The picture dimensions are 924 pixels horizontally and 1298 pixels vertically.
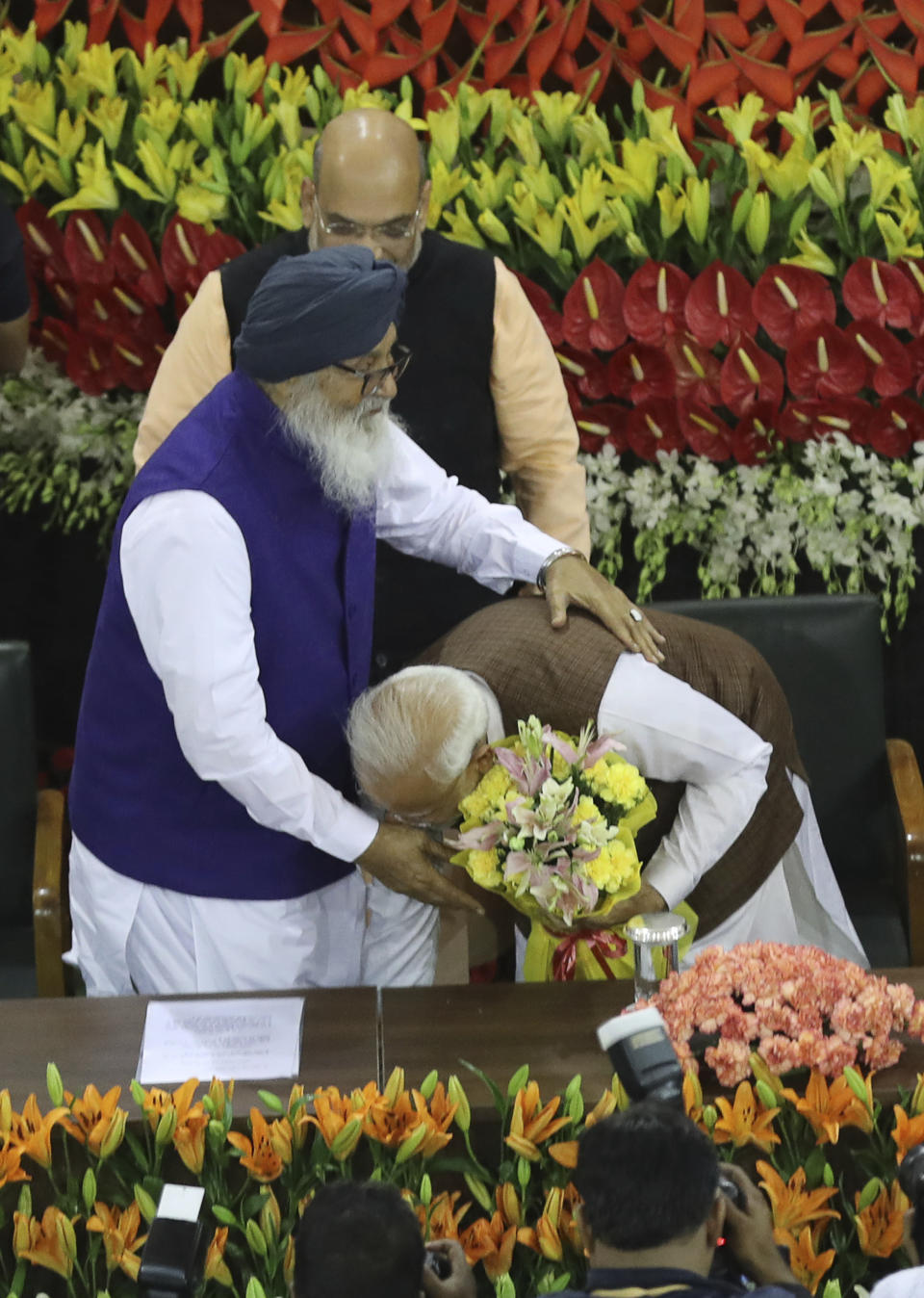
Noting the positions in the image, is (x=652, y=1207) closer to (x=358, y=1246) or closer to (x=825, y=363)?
(x=358, y=1246)

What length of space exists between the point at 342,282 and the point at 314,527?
0.36 m

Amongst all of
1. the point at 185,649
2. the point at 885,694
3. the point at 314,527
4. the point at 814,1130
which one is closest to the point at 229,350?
the point at 314,527

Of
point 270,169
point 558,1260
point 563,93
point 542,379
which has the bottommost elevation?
point 558,1260

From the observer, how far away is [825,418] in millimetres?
3402

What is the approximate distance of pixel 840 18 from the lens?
372cm

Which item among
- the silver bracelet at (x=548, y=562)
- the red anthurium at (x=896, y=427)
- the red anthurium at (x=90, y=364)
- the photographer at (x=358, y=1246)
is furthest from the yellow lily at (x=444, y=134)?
the photographer at (x=358, y=1246)

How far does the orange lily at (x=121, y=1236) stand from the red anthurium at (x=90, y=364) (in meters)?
2.10

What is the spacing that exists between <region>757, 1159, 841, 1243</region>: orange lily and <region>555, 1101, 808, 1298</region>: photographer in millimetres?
197

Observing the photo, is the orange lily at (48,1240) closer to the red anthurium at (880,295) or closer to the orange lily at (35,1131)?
the orange lily at (35,1131)

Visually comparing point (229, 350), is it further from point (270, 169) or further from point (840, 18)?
point (840, 18)

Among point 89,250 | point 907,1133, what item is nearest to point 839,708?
point 907,1133

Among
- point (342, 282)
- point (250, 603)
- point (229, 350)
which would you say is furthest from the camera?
point (229, 350)

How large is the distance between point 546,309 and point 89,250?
936 millimetres

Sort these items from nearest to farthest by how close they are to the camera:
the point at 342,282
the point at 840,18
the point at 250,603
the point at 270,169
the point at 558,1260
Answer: the point at 558,1260 < the point at 342,282 < the point at 250,603 < the point at 270,169 < the point at 840,18
